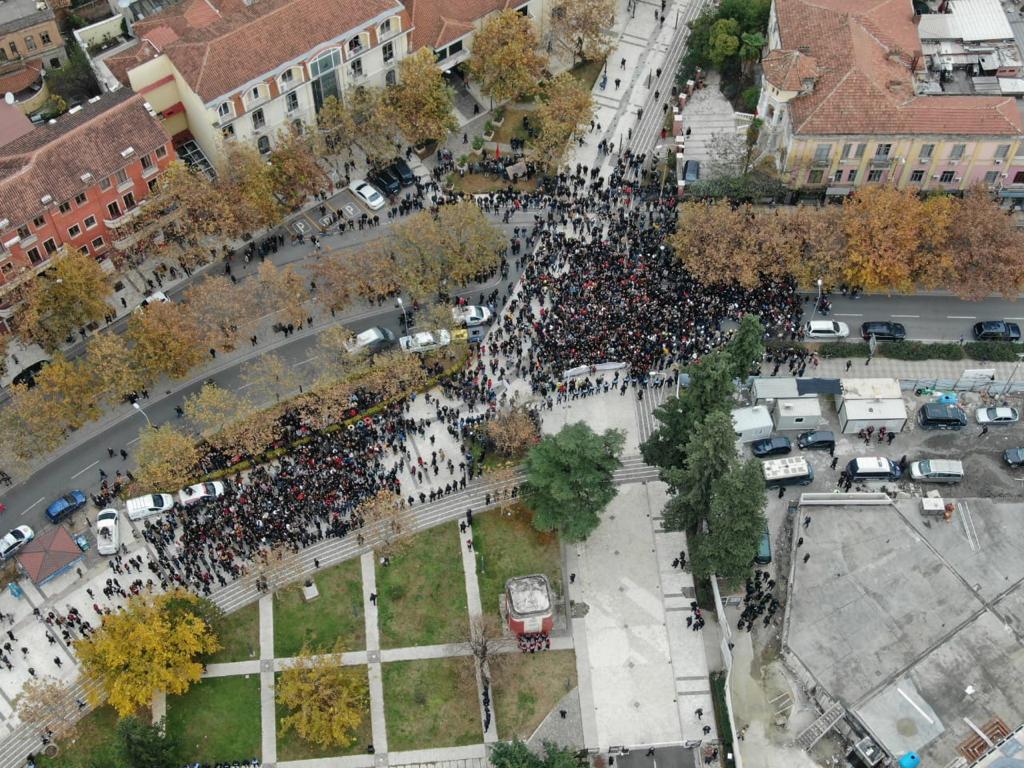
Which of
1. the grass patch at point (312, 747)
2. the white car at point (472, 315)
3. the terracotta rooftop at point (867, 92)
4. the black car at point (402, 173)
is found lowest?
the grass patch at point (312, 747)

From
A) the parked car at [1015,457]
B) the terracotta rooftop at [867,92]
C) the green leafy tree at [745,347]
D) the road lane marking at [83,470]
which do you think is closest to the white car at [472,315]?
the green leafy tree at [745,347]

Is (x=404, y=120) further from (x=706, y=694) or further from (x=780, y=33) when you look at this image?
(x=706, y=694)

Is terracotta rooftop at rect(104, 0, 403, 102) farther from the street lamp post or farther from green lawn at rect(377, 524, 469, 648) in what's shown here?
green lawn at rect(377, 524, 469, 648)

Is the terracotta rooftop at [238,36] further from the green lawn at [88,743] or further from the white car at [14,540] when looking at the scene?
the green lawn at [88,743]

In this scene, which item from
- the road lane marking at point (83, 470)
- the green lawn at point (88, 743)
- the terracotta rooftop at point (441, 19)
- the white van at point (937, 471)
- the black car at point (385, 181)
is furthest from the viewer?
the terracotta rooftop at point (441, 19)

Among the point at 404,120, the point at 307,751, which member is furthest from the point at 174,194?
the point at 307,751

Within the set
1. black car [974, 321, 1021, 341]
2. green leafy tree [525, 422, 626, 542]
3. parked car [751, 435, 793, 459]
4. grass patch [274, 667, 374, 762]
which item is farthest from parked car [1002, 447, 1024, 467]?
grass patch [274, 667, 374, 762]

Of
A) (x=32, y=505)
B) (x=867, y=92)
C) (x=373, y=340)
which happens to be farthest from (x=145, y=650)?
(x=867, y=92)

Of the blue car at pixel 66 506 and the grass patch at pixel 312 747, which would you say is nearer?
the grass patch at pixel 312 747
